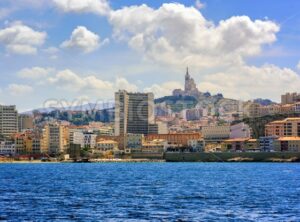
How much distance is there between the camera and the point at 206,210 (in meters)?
50.5

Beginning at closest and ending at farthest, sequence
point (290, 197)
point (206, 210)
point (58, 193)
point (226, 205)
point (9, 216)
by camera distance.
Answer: point (9, 216) → point (206, 210) → point (226, 205) → point (290, 197) → point (58, 193)

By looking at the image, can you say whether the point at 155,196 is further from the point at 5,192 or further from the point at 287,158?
the point at 287,158

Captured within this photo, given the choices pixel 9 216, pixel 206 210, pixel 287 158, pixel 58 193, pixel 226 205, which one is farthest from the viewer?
pixel 287 158

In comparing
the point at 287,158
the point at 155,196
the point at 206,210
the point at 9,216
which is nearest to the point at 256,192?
the point at 155,196

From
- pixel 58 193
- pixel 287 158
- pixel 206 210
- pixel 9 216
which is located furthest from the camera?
pixel 287 158

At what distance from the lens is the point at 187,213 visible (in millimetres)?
48469

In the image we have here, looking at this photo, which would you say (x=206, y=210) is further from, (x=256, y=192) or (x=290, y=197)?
(x=256, y=192)

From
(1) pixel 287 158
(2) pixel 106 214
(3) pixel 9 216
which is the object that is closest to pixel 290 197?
(2) pixel 106 214

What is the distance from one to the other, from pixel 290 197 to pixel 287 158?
14114 cm

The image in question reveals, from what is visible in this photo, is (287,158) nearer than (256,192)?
No

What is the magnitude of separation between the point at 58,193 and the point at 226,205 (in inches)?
794

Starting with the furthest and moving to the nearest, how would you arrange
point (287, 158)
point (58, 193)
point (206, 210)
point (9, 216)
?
point (287, 158) → point (58, 193) → point (206, 210) → point (9, 216)

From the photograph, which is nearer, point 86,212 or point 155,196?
point 86,212

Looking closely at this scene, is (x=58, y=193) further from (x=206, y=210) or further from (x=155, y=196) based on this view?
(x=206, y=210)
